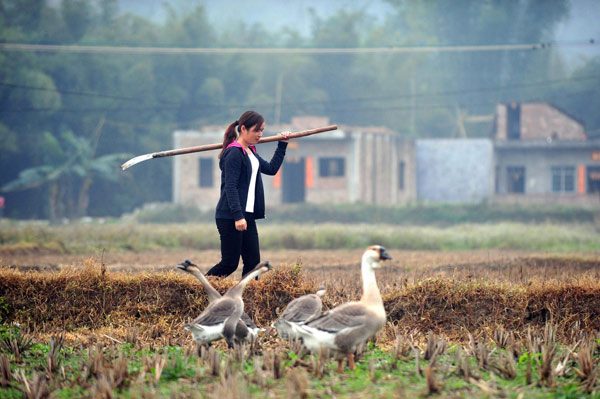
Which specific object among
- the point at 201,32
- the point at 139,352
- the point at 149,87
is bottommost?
the point at 139,352

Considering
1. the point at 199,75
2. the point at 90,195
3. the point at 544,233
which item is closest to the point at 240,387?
the point at 544,233

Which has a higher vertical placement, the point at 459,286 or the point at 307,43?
the point at 307,43

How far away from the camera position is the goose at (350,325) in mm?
5660

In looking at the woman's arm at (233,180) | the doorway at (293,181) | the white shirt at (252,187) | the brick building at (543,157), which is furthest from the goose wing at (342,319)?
the brick building at (543,157)

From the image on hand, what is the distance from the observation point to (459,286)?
26.5ft

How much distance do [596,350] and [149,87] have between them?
3668 cm

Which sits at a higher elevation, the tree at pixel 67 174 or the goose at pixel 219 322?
the tree at pixel 67 174

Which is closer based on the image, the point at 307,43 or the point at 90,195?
the point at 90,195

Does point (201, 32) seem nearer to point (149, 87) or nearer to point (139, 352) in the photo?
point (149, 87)

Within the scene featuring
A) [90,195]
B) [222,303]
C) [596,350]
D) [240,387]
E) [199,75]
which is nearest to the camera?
[240,387]

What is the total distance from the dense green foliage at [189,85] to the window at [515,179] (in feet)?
36.7

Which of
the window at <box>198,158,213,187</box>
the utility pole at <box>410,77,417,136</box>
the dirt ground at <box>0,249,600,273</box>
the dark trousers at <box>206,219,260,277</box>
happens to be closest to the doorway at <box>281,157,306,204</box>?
the window at <box>198,158,213,187</box>

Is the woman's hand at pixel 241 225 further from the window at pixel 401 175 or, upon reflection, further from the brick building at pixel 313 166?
the window at pixel 401 175

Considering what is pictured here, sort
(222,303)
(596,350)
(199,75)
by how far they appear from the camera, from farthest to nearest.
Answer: (199,75), (596,350), (222,303)
